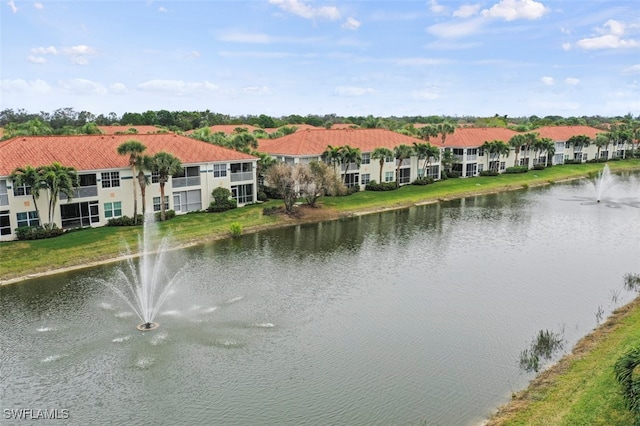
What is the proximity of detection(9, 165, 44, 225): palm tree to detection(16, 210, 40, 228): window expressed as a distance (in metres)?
1.93

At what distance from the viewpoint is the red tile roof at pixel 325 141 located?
69.4 metres

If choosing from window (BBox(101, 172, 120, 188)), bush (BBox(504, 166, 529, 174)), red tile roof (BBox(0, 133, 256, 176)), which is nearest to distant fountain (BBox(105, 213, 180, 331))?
window (BBox(101, 172, 120, 188))

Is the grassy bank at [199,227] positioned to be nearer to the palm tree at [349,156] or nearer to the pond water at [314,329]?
the pond water at [314,329]

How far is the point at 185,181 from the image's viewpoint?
2119 inches

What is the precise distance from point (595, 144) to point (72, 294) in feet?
363

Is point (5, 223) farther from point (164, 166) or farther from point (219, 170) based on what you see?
point (219, 170)

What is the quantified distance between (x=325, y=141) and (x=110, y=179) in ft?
105

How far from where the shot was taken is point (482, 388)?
2205cm

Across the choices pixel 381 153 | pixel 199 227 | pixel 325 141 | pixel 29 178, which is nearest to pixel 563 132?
pixel 381 153

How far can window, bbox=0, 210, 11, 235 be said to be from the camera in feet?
138

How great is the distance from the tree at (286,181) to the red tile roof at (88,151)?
4.75m

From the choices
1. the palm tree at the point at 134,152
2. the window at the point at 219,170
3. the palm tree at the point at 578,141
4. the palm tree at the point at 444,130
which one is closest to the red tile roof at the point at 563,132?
the palm tree at the point at 578,141

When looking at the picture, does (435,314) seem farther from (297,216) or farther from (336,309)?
(297,216)

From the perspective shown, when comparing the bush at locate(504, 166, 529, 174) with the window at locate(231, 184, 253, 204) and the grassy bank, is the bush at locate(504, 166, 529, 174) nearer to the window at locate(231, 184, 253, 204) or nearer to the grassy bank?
the grassy bank
